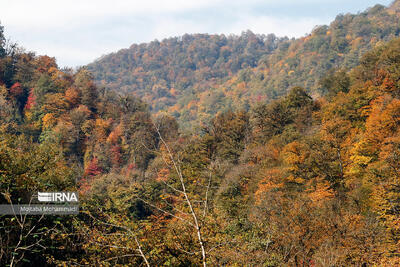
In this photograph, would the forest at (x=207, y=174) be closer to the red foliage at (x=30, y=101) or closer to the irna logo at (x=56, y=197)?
the irna logo at (x=56, y=197)

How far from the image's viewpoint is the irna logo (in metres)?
9.48

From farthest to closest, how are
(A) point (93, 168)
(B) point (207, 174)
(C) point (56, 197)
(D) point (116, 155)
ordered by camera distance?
(D) point (116, 155) < (A) point (93, 168) < (B) point (207, 174) < (C) point (56, 197)

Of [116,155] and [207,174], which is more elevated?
[207,174]

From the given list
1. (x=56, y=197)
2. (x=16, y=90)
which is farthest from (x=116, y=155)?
(x=56, y=197)

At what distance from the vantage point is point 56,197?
1009 centimetres

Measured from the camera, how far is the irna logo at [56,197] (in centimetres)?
948

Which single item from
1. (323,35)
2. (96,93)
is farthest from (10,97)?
(323,35)

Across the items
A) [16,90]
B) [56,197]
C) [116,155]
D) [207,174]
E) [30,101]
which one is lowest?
[116,155]

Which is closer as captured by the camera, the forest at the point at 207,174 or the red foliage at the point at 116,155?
the forest at the point at 207,174

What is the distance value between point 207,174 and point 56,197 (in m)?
5.34

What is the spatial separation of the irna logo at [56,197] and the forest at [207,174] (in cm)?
35

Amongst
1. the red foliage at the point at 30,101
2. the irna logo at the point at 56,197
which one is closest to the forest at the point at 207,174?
the irna logo at the point at 56,197

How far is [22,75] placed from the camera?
72438 millimetres

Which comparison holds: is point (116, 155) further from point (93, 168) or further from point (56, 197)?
point (56, 197)
